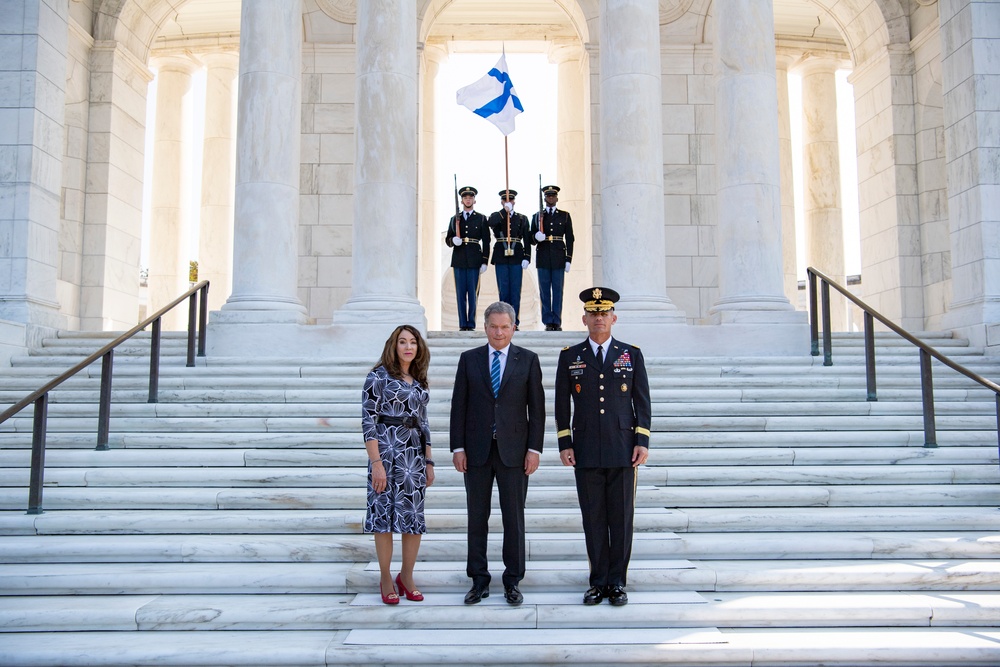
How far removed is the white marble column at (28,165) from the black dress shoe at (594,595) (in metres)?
11.0

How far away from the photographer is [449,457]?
9.45 m

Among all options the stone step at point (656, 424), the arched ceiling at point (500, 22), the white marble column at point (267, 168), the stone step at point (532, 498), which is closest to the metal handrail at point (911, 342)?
the stone step at point (656, 424)

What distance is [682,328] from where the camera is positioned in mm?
13758

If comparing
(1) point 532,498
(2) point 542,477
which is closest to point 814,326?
(2) point 542,477

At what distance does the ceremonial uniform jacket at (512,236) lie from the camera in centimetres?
1515

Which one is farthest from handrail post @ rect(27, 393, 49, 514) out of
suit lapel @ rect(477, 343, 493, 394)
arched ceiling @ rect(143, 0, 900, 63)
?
arched ceiling @ rect(143, 0, 900, 63)

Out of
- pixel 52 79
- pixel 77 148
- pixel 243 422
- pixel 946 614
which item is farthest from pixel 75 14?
pixel 946 614

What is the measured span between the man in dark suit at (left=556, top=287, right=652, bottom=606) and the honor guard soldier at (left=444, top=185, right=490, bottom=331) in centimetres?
819

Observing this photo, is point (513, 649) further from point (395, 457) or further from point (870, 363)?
point (870, 363)

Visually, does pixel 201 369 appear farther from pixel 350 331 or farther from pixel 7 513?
pixel 7 513

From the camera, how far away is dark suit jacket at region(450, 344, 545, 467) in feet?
21.9

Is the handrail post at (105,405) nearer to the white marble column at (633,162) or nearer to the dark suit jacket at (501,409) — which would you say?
the dark suit jacket at (501,409)

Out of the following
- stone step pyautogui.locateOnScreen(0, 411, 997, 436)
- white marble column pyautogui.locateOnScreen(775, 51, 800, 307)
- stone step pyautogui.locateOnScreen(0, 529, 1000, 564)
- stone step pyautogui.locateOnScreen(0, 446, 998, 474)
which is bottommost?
stone step pyautogui.locateOnScreen(0, 529, 1000, 564)

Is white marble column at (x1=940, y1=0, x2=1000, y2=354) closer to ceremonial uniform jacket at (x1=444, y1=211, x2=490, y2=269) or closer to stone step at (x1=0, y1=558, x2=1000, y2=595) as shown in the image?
ceremonial uniform jacket at (x1=444, y1=211, x2=490, y2=269)
